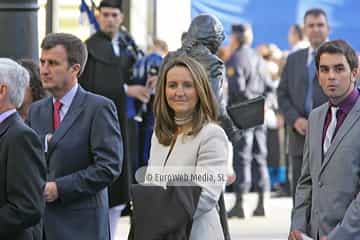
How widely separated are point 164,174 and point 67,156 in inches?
33.4

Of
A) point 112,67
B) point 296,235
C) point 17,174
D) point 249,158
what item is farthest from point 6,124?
point 249,158

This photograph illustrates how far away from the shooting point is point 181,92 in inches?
262

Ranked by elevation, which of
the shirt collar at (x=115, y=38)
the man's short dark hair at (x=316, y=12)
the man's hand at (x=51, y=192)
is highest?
the man's short dark hair at (x=316, y=12)

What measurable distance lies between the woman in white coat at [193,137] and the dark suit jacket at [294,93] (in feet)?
15.4

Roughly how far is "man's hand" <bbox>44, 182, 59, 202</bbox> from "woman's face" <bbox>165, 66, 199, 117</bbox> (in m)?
0.86

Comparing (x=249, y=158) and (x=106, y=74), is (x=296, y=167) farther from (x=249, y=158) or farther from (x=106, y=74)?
(x=249, y=158)

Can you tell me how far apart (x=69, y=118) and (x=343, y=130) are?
152 centimetres

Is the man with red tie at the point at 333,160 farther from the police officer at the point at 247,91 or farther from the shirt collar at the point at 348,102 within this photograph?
the police officer at the point at 247,91

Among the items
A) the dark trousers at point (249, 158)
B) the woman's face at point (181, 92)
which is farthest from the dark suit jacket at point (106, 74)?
the woman's face at point (181, 92)

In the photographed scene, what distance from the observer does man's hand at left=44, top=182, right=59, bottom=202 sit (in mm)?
7125

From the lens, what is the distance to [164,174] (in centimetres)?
660

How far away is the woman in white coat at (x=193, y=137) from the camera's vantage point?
21.5ft

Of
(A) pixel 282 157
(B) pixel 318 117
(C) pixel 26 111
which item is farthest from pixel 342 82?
(A) pixel 282 157

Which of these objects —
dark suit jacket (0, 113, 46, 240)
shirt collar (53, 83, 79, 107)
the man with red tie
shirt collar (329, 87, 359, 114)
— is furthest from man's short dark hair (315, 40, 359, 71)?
dark suit jacket (0, 113, 46, 240)
